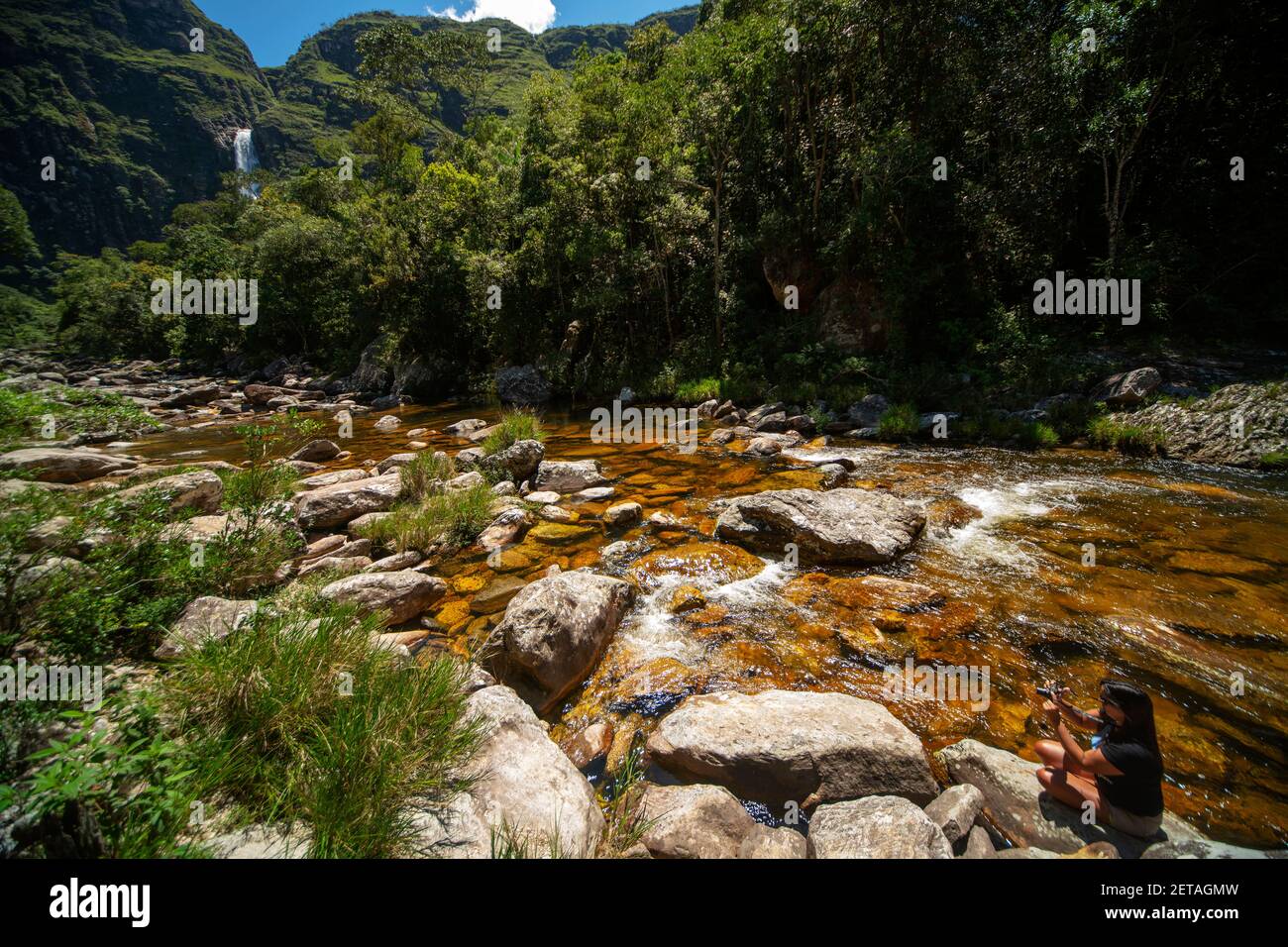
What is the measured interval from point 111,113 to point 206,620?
178428 millimetres

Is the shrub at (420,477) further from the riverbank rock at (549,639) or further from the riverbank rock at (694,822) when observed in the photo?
the riverbank rock at (694,822)

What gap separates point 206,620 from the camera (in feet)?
12.2

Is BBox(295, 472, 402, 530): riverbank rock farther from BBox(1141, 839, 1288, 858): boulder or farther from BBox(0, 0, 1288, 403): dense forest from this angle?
BBox(0, 0, 1288, 403): dense forest

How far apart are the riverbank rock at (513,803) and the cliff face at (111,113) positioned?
133960 mm

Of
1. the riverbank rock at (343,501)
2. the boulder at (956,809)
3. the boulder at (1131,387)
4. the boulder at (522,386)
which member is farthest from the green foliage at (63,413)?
the boulder at (522,386)

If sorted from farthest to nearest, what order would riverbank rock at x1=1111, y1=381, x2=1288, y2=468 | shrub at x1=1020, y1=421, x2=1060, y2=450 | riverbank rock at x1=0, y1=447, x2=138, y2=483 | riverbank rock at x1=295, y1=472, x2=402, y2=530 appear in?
shrub at x1=1020, y1=421, x2=1060, y2=450
riverbank rock at x1=1111, y1=381, x2=1288, y2=468
riverbank rock at x1=295, y1=472, x2=402, y2=530
riverbank rock at x1=0, y1=447, x2=138, y2=483

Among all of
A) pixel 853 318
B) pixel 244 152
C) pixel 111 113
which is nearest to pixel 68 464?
pixel 853 318

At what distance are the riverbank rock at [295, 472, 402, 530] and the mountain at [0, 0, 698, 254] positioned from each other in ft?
288

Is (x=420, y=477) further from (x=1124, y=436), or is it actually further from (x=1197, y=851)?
(x=1124, y=436)

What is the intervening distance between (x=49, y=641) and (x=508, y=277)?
912 inches

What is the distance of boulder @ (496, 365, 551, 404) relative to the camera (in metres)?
23.4

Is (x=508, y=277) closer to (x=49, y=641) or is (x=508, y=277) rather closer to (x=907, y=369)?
(x=907, y=369)

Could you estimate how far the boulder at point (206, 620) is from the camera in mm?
3301

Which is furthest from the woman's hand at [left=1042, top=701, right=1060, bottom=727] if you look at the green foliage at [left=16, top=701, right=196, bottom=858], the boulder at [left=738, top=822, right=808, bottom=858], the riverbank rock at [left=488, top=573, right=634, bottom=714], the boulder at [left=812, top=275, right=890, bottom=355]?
the boulder at [left=812, top=275, right=890, bottom=355]
